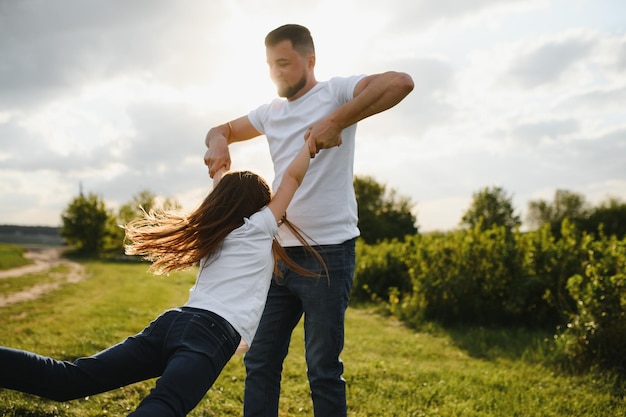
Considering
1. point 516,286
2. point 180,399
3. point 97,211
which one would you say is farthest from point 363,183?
point 180,399

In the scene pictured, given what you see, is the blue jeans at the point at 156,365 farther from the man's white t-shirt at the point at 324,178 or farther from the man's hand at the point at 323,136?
the man's hand at the point at 323,136

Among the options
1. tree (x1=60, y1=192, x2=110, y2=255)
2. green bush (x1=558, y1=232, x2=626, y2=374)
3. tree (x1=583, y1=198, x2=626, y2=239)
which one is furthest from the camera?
tree (x1=583, y1=198, x2=626, y2=239)

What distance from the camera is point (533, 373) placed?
5512 mm

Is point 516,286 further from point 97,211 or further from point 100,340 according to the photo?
point 97,211

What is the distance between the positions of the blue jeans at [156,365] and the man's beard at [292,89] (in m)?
1.33

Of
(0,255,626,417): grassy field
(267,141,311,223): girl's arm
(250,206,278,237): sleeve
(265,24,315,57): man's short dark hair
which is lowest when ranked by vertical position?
(0,255,626,417): grassy field

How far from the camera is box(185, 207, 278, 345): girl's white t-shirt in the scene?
2.40 meters

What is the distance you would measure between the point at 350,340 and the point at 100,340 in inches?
138

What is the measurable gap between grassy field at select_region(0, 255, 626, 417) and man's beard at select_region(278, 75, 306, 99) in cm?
252

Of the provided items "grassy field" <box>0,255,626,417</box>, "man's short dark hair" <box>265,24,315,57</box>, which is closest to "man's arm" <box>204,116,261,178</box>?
"man's short dark hair" <box>265,24,315,57</box>

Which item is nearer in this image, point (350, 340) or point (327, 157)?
point (327, 157)

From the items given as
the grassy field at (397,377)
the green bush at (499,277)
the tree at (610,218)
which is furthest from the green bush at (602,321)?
the tree at (610,218)

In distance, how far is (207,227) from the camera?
2.67 meters

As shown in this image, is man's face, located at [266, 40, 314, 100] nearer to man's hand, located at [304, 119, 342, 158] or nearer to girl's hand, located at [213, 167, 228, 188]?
man's hand, located at [304, 119, 342, 158]
